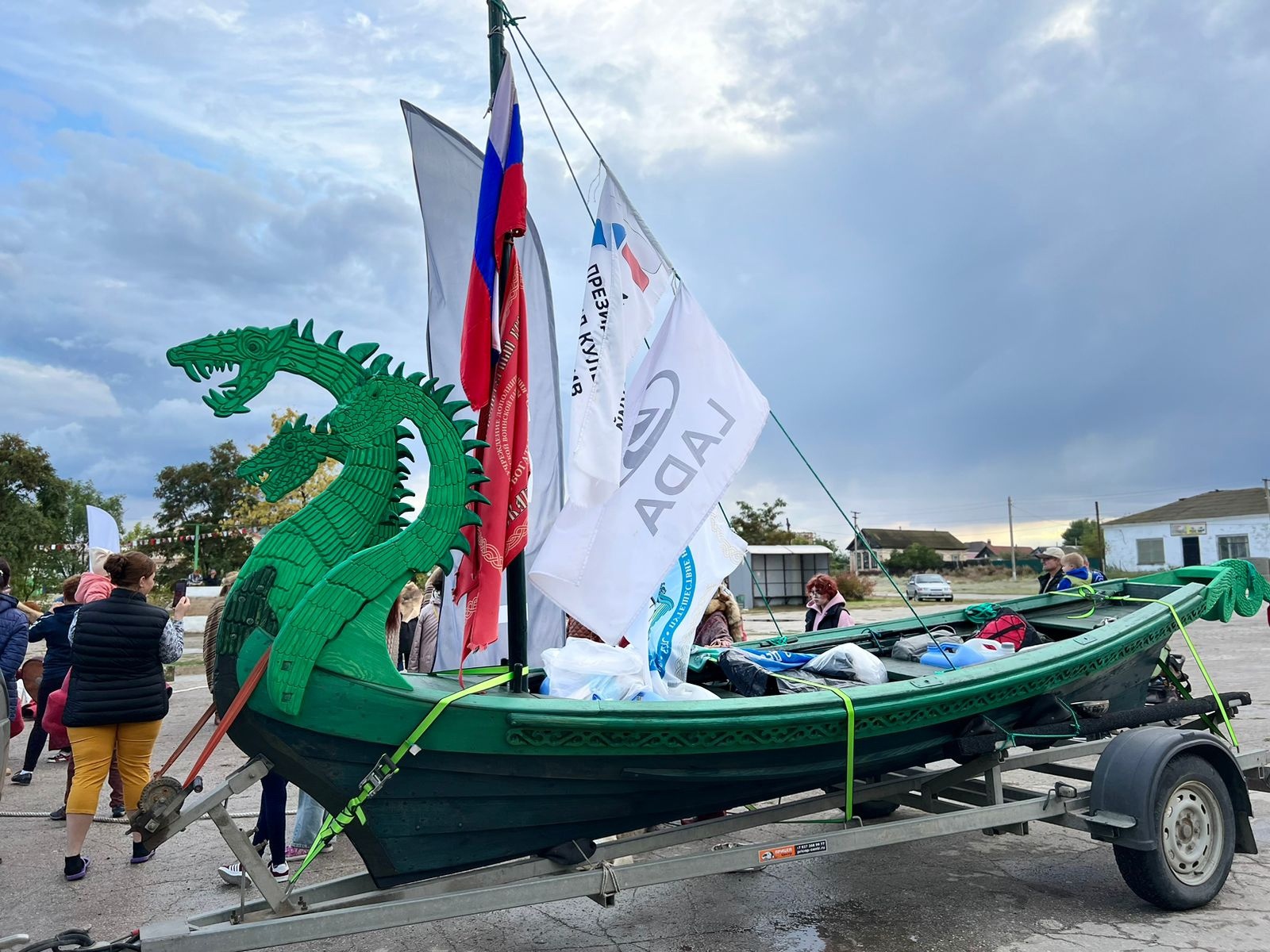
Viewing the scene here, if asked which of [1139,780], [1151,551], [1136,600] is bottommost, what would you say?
[1139,780]

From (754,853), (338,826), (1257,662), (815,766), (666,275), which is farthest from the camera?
(1257,662)

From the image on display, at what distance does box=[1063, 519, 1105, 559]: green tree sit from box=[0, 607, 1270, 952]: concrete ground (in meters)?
55.2

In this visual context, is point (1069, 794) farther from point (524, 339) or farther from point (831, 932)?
point (524, 339)

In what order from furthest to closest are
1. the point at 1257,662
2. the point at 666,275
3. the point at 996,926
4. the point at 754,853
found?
1. the point at 1257,662
2. the point at 666,275
3. the point at 996,926
4. the point at 754,853

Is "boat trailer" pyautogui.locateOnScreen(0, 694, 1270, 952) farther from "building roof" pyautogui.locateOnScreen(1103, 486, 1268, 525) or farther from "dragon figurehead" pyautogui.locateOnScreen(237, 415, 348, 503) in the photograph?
"building roof" pyautogui.locateOnScreen(1103, 486, 1268, 525)

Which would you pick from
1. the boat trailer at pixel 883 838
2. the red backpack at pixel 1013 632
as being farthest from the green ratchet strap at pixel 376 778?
the red backpack at pixel 1013 632

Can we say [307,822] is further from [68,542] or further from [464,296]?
[68,542]

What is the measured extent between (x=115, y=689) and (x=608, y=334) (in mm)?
3261

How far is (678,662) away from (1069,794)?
195 centimetres

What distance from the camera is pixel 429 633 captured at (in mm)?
6527

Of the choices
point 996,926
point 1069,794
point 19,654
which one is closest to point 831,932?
point 996,926

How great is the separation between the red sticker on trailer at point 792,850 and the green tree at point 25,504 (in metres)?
38.0

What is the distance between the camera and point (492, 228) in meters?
4.41

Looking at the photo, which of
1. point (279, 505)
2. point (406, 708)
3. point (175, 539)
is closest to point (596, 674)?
point (406, 708)
